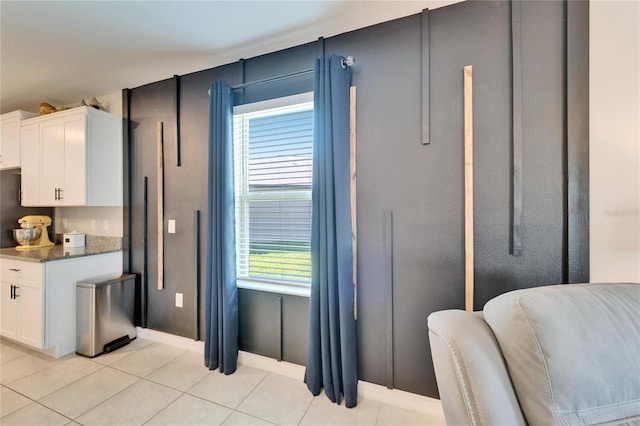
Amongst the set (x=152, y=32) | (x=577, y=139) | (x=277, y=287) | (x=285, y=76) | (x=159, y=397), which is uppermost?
(x=152, y=32)

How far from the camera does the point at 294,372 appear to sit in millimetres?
2027

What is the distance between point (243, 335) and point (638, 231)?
2.61m

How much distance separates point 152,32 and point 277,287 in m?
2.11

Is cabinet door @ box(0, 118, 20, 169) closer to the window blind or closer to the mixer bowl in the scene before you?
the mixer bowl

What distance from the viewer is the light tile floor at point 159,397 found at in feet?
5.30

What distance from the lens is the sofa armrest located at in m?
0.76

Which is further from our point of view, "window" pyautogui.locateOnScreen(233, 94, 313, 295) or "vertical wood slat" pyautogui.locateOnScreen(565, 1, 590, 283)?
"window" pyautogui.locateOnScreen(233, 94, 313, 295)

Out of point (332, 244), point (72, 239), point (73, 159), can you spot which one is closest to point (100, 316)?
point (72, 239)

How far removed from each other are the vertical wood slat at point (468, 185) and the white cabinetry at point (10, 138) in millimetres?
4362

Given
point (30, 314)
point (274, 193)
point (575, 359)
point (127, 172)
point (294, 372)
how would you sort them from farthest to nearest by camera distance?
point (127, 172) < point (30, 314) < point (274, 193) < point (294, 372) < point (575, 359)

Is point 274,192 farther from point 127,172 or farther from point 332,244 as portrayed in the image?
point 127,172

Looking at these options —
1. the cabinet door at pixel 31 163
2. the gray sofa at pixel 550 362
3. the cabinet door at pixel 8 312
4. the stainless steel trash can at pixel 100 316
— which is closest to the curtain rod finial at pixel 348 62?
the gray sofa at pixel 550 362

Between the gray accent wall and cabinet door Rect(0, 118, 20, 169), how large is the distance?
280cm

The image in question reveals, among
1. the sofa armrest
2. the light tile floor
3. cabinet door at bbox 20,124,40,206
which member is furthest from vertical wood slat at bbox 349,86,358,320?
cabinet door at bbox 20,124,40,206
